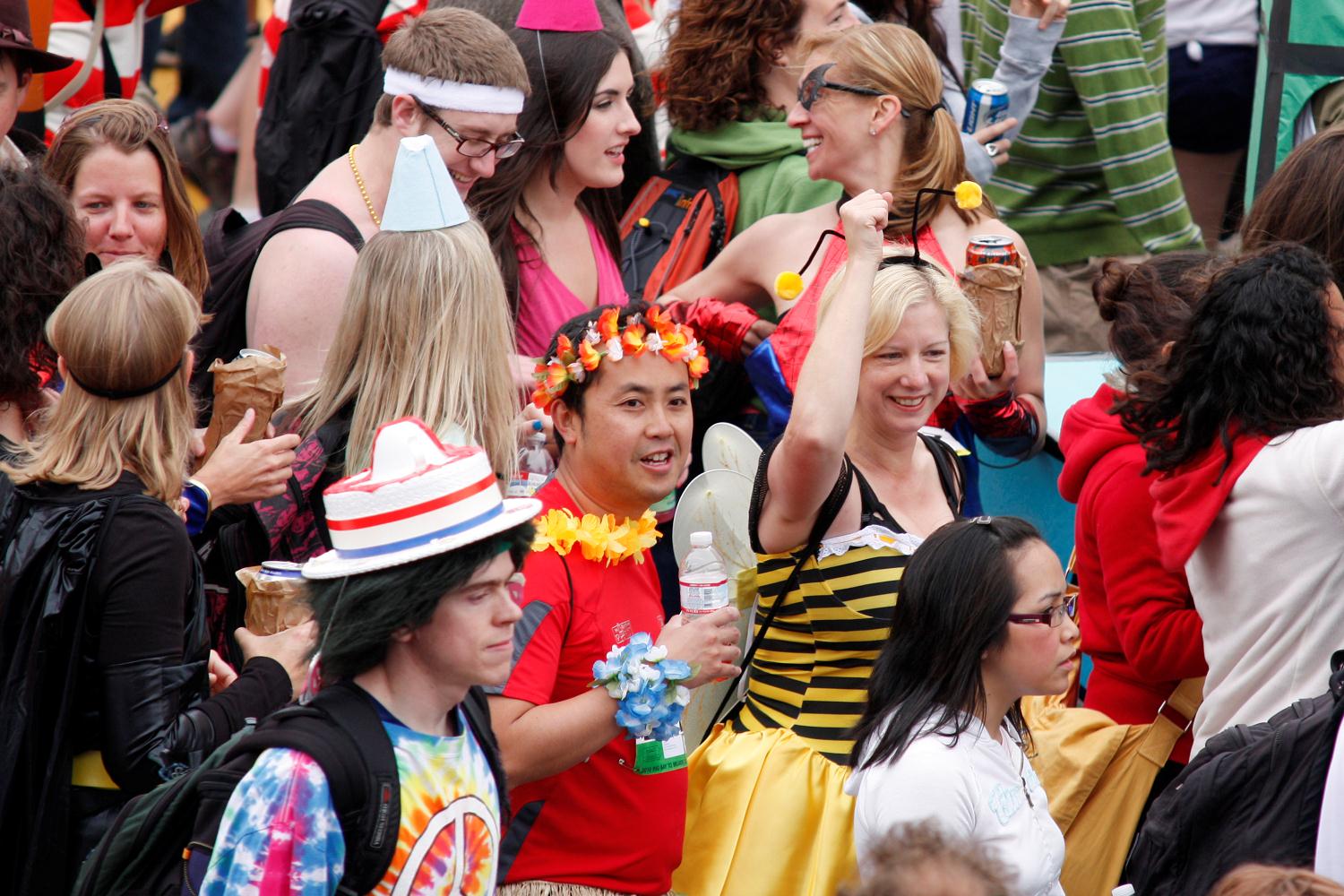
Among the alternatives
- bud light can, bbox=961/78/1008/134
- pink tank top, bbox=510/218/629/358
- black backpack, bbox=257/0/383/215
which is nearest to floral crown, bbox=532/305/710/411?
pink tank top, bbox=510/218/629/358

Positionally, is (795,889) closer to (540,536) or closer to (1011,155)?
(540,536)

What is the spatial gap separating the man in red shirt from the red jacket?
0.97 m

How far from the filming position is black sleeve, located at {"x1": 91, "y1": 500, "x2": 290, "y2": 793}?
292 cm

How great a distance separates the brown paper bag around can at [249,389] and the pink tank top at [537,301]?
1191 millimetres

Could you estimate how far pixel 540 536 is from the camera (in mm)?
3184

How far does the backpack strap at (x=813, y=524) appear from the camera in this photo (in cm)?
346

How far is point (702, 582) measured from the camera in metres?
3.34

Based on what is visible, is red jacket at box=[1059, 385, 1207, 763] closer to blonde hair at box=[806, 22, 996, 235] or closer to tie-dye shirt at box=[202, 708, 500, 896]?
blonde hair at box=[806, 22, 996, 235]

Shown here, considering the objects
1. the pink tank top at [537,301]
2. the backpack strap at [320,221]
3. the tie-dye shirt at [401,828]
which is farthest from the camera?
the pink tank top at [537,301]

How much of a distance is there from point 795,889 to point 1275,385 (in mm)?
1432

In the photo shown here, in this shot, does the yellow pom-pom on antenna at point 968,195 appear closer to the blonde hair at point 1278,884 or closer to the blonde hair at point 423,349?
the blonde hair at point 423,349

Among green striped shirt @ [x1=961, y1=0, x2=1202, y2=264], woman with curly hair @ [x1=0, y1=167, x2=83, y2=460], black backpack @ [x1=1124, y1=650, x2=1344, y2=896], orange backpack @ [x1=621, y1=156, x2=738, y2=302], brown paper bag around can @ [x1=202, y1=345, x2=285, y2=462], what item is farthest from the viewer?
green striped shirt @ [x1=961, y1=0, x2=1202, y2=264]

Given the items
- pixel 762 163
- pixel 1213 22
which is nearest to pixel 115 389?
pixel 762 163

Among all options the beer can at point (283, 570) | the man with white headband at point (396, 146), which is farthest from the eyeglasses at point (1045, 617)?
the man with white headband at point (396, 146)
